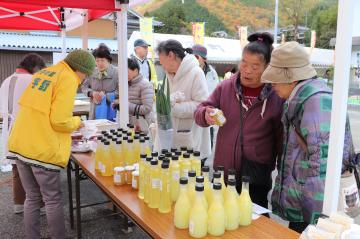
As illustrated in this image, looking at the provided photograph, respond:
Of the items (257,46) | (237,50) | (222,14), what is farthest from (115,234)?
(222,14)

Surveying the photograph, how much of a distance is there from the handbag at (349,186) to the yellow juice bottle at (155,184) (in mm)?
693

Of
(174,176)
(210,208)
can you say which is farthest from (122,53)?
(210,208)

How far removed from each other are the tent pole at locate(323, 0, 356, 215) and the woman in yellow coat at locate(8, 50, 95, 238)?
5.45 feet

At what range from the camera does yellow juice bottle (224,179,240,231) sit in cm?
142

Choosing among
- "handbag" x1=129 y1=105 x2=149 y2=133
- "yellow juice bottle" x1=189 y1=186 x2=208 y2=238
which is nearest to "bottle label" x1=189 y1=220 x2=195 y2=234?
"yellow juice bottle" x1=189 y1=186 x2=208 y2=238

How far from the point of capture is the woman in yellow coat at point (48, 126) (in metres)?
2.19

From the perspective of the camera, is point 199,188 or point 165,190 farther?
point 165,190

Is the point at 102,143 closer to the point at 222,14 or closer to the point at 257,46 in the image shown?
the point at 257,46

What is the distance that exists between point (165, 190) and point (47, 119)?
107 centimetres

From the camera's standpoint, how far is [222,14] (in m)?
40.1

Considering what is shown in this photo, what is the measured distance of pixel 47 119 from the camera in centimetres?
221

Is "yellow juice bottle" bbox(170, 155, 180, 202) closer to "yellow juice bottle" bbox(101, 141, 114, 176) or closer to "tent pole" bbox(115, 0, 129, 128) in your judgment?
"yellow juice bottle" bbox(101, 141, 114, 176)

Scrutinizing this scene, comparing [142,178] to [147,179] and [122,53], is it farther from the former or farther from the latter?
[122,53]

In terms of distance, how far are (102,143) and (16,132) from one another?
2.09 ft
